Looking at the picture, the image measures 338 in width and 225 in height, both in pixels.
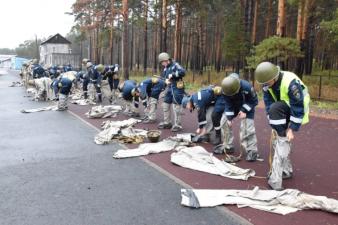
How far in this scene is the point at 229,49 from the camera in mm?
26094

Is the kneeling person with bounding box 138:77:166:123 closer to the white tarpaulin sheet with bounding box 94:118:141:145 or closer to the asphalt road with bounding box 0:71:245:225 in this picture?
the white tarpaulin sheet with bounding box 94:118:141:145

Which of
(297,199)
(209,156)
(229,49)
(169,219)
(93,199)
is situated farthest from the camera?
(229,49)

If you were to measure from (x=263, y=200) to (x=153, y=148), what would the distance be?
353cm

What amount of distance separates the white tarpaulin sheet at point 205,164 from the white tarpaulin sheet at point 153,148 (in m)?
0.56

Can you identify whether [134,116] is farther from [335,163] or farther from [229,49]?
[229,49]

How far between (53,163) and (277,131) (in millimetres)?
4220

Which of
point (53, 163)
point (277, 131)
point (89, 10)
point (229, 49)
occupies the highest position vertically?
Answer: point (89, 10)

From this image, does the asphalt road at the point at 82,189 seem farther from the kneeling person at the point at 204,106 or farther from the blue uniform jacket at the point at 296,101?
the kneeling person at the point at 204,106

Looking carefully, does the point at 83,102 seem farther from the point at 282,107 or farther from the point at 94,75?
the point at 282,107

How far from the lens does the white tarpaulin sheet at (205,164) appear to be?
6.28 meters

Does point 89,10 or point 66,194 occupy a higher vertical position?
point 89,10

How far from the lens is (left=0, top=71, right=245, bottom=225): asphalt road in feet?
15.4

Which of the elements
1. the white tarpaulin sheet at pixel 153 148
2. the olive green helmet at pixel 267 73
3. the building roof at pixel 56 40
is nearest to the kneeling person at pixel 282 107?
the olive green helmet at pixel 267 73

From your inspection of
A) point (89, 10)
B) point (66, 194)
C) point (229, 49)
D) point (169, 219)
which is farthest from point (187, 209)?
point (89, 10)
